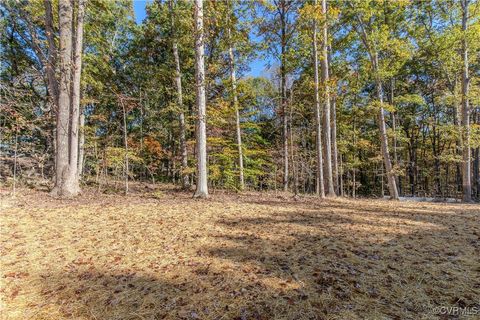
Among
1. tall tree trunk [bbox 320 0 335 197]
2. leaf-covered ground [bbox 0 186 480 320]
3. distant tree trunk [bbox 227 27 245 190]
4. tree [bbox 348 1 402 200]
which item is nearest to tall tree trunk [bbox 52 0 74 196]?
leaf-covered ground [bbox 0 186 480 320]

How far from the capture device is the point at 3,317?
213 cm

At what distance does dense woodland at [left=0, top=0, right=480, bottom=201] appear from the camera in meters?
7.05

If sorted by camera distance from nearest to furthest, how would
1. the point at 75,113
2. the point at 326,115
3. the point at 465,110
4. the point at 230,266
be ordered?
the point at 230,266, the point at 75,113, the point at 326,115, the point at 465,110

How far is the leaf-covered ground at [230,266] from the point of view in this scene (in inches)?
87.7

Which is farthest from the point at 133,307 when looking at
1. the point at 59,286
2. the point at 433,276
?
the point at 433,276

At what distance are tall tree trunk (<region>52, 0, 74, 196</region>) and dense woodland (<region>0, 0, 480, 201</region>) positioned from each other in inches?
1.1

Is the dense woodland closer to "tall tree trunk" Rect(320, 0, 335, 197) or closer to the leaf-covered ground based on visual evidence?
"tall tree trunk" Rect(320, 0, 335, 197)

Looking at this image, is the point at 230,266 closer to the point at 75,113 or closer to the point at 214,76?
the point at 75,113

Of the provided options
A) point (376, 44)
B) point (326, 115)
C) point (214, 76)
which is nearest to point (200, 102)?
point (326, 115)

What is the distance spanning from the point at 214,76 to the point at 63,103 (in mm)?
6422

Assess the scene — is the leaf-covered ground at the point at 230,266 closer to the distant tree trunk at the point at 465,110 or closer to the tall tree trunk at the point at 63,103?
the tall tree trunk at the point at 63,103

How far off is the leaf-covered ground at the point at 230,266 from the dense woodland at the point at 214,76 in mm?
2898

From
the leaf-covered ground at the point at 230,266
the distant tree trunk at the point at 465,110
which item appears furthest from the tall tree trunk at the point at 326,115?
the distant tree trunk at the point at 465,110

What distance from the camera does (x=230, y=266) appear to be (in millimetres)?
2936
